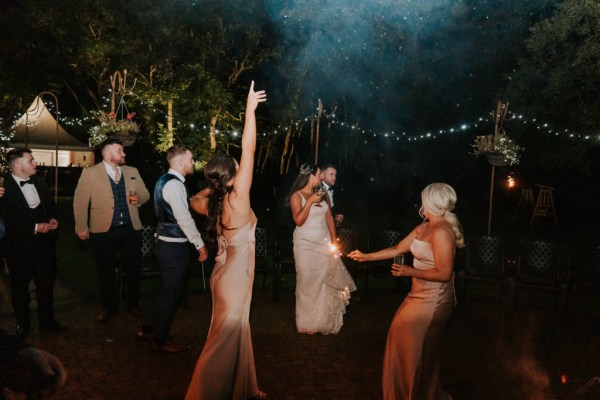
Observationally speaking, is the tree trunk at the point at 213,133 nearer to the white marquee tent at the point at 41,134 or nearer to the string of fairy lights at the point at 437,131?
the string of fairy lights at the point at 437,131

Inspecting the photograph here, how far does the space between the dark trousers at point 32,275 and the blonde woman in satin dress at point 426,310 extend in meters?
3.87

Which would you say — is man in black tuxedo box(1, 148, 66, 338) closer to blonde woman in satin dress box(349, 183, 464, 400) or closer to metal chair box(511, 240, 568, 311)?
blonde woman in satin dress box(349, 183, 464, 400)

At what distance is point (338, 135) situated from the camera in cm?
2444

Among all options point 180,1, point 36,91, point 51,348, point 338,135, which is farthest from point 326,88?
point 51,348

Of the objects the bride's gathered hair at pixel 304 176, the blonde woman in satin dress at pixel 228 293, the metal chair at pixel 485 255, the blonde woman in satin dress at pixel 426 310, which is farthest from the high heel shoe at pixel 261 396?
the metal chair at pixel 485 255

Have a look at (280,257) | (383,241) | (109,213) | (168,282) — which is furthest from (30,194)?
(383,241)

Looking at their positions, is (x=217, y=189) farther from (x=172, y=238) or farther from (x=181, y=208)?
(x=172, y=238)

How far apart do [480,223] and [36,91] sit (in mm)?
20038

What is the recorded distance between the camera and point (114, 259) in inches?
254

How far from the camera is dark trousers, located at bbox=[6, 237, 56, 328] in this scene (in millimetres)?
5656

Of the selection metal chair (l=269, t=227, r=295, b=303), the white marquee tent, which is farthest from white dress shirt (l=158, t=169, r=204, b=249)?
the white marquee tent

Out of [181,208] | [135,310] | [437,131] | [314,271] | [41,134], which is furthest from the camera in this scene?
[41,134]

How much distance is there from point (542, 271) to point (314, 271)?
3.91 meters

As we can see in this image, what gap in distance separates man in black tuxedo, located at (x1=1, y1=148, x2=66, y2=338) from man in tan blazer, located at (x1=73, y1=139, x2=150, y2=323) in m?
0.43
